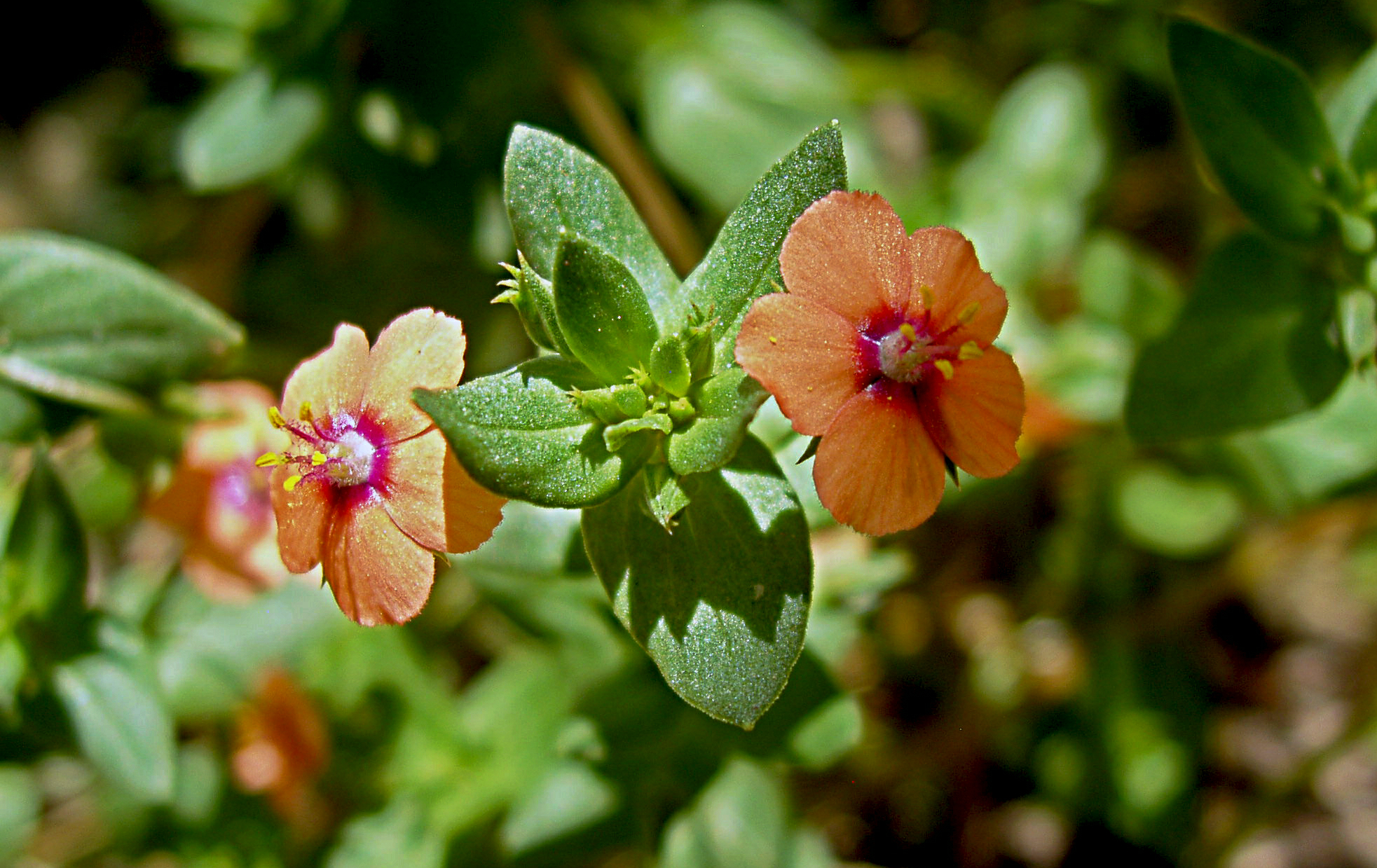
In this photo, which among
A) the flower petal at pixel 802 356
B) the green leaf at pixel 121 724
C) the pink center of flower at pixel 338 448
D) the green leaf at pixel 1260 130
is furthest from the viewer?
the green leaf at pixel 121 724

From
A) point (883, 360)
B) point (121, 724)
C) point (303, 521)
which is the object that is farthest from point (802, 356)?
point (121, 724)

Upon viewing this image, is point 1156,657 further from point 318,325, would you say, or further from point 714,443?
point 318,325

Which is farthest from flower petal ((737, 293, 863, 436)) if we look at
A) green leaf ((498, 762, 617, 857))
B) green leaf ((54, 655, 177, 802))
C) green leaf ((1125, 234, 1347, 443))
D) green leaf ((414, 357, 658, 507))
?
green leaf ((54, 655, 177, 802))

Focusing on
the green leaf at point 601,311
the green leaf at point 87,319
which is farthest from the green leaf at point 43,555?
the green leaf at point 601,311

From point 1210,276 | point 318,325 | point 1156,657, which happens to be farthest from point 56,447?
point 1156,657

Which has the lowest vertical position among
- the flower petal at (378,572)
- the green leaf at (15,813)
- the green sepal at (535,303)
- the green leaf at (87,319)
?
the green leaf at (15,813)

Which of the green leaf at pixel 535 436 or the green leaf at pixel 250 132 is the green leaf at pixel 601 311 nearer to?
Answer: the green leaf at pixel 535 436
